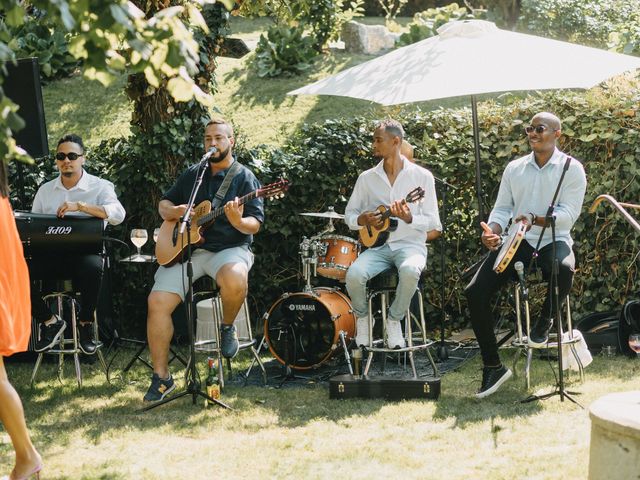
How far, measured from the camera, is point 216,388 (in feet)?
19.5

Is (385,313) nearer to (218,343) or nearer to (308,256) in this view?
(308,256)

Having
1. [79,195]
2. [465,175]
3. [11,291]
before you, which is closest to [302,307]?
[79,195]

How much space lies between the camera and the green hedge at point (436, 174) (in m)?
7.42

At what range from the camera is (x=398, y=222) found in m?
6.57

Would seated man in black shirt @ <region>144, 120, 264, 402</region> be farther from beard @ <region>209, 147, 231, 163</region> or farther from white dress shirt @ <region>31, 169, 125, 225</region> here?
white dress shirt @ <region>31, 169, 125, 225</region>

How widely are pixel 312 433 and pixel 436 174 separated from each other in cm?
317

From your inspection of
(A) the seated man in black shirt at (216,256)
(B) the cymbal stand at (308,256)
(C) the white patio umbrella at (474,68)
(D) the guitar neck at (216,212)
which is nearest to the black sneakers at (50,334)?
(A) the seated man in black shirt at (216,256)

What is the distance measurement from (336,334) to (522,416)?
1.64 meters

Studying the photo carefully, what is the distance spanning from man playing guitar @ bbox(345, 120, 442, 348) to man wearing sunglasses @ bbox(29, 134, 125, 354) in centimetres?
171

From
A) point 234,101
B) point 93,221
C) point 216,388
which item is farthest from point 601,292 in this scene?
point 234,101

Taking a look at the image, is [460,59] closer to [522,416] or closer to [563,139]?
[563,139]

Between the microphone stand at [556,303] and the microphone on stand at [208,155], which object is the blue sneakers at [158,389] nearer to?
the microphone on stand at [208,155]

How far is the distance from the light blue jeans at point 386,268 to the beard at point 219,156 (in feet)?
3.60

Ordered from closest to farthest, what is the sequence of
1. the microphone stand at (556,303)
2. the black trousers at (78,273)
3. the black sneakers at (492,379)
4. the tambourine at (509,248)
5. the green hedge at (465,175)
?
the microphone stand at (556,303) → the tambourine at (509,248) → the black sneakers at (492,379) → the black trousers at (78,273) → the green hedge at (465,175)
